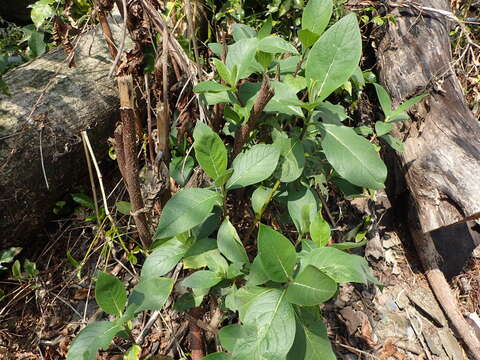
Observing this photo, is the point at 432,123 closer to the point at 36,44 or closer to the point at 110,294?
the point at 110,294

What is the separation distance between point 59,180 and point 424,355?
5.87ft

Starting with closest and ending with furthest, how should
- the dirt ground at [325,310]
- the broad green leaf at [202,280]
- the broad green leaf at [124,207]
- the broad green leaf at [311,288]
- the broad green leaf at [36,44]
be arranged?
1. the broad green leaf at [311,288]
2. the broad green leaf at [202,280]
3. the broad green leaf at [124,207]
4. the dirt ground at [325,310]
5. the broad green leaf at [36,44]

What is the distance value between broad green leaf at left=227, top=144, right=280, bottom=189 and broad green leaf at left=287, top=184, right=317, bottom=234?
0.19 metres

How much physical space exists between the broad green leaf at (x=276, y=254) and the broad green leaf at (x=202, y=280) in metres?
0.22

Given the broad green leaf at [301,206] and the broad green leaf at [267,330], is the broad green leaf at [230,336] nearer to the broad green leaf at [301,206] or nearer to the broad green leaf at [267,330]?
the broad green leaf at [267,330]

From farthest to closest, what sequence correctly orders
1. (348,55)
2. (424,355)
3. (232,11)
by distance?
(232,11) < (424,355) < (348,55)

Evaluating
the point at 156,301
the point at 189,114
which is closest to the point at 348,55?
the point at 189,114

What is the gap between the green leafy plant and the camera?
82cm

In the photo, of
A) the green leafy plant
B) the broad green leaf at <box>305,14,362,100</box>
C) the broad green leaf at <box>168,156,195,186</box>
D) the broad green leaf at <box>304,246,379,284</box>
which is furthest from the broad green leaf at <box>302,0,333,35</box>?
the broad green leaf at <box>304,246,379,284</box>

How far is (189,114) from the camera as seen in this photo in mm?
1260

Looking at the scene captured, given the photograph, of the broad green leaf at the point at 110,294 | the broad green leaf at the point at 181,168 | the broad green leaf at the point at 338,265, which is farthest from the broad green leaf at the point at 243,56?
the broad green leaf at the point at 110,294

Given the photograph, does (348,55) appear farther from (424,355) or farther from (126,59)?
(424,355)

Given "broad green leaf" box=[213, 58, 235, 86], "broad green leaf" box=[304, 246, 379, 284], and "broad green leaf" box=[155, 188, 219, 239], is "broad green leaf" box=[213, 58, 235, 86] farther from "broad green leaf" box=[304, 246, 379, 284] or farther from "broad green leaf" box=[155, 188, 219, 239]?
"broad green leaf" box=[304, 246, 379, 284]

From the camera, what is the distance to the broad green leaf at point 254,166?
97 centimetres
